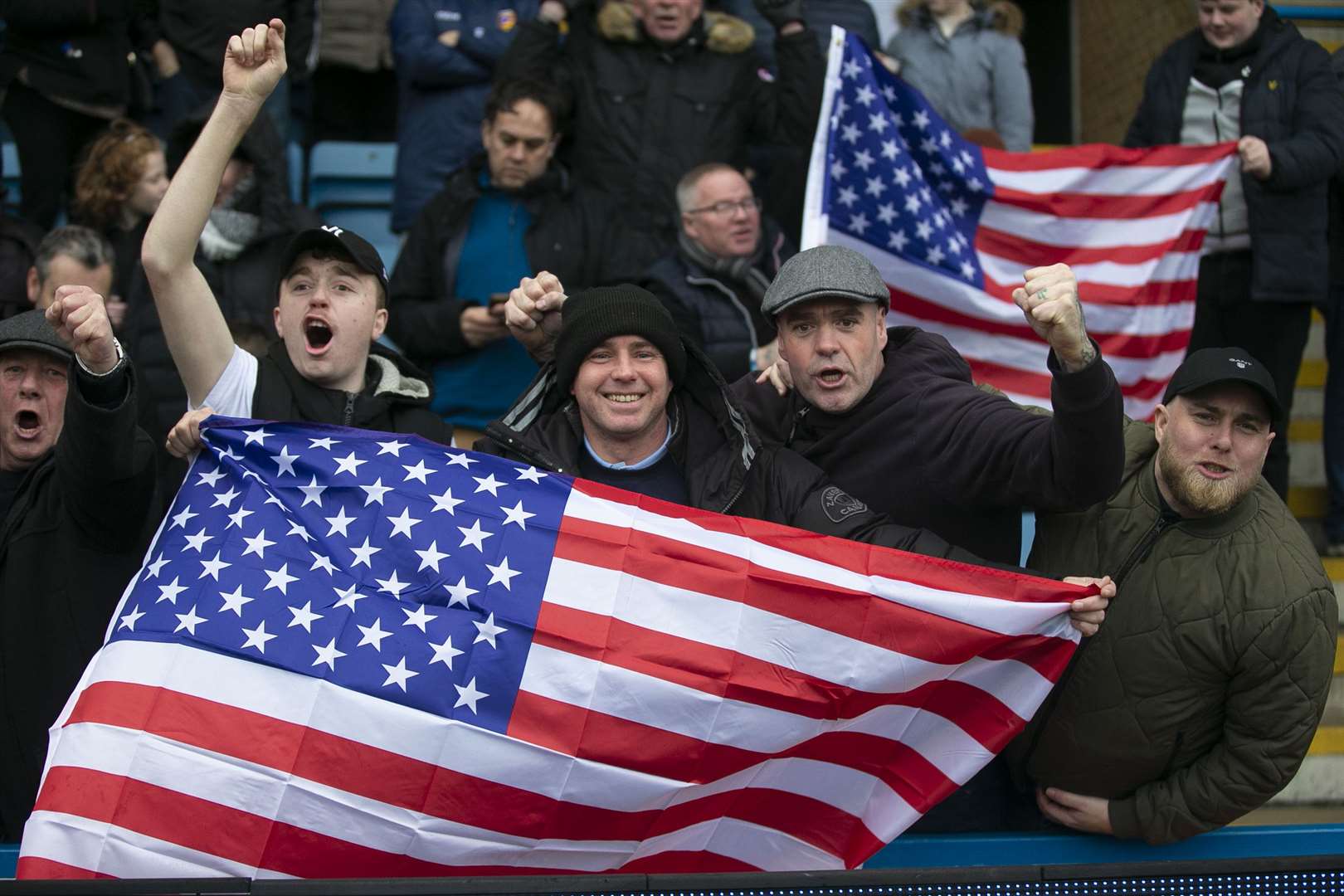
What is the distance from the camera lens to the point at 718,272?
621 centimetres

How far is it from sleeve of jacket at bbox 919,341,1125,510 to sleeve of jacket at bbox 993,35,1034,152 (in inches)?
155

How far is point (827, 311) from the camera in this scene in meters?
4.26

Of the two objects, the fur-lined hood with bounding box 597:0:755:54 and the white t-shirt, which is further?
the fur-lined hood with bounding box 597:0:755:54

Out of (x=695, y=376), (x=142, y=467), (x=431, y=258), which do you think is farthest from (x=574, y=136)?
(x=142, y=467)

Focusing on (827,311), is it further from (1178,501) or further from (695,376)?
(1178,501)

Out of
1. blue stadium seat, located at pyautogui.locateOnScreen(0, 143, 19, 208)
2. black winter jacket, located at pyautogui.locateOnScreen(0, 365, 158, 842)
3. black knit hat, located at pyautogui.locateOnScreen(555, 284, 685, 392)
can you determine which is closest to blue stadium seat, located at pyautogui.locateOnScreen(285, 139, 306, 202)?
blue stadium seat, located at pyautogui.locateOnScreen(0, 143, 19, 208)

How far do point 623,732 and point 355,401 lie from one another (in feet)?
4.09

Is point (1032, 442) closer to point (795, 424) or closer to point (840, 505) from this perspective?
point (840, 505)

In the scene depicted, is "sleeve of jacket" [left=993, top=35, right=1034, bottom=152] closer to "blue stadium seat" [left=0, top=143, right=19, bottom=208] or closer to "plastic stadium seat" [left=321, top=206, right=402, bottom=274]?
"plastic stadium seat" [left=321, top=206, right=402, bottom=274]

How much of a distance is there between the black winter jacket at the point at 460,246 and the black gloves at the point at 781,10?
1.26 m

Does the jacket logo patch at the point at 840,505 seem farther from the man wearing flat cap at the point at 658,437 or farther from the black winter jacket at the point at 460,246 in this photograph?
the black winter jacket at the point at 460,246

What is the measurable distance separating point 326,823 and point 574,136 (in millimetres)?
4233

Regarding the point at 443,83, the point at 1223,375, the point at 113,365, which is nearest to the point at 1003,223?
the point at 443,83

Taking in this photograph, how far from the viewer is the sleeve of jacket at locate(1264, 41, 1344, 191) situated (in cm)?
650
